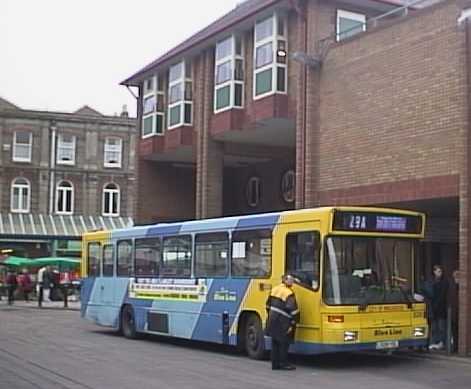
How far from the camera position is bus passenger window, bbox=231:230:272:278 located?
17.0 m

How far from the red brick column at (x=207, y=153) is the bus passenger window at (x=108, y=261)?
21.8ft

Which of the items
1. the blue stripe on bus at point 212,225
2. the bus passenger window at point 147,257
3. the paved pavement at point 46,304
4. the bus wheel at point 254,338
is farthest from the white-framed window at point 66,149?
the bus wheel at point 254,338

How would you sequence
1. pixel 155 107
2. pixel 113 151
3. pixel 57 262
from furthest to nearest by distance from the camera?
pixel 113 151 → pixel 57 262 → pixel 155 107

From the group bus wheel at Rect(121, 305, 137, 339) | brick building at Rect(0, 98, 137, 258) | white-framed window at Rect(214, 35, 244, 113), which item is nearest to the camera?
bus wheel at Rect(121, 305, 137, 339)

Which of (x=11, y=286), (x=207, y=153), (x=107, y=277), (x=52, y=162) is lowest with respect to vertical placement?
(x=11, y=286)

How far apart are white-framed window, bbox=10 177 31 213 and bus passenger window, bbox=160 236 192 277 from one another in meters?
39.4

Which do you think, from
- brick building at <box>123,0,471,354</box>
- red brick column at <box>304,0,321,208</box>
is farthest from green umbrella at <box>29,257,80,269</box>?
red brick column at <box>304,0,321,208</box>

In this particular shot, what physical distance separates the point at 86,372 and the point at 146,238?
6.93m

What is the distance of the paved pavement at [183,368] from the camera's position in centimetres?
1363

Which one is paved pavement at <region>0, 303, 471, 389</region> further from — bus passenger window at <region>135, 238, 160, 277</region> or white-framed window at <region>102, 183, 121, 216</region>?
white-framed window at <region>102, 183, 121, 216</region>

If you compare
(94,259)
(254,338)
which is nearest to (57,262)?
(94,259)

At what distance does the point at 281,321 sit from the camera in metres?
15.3

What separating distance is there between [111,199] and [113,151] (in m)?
3.16

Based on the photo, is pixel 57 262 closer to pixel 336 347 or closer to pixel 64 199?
pixel 64 199
